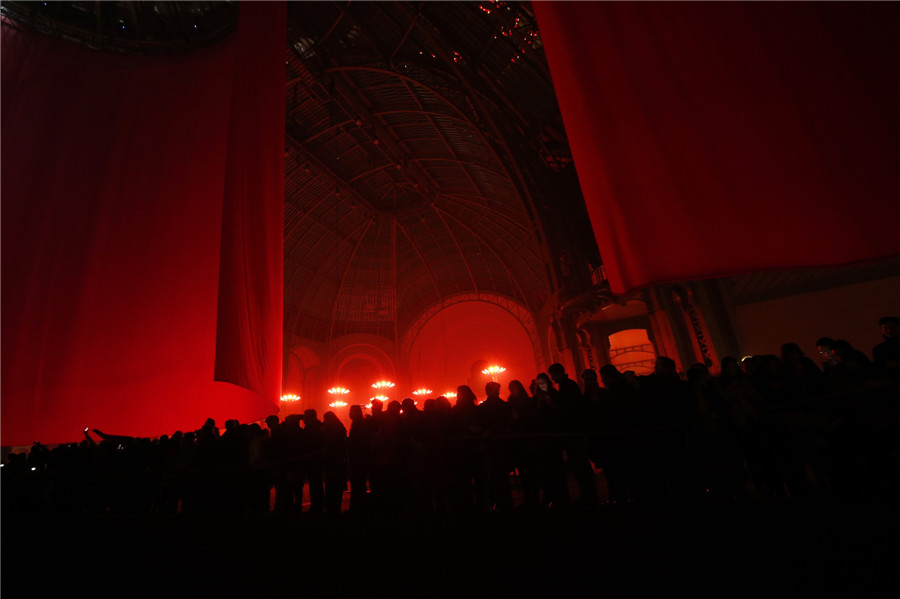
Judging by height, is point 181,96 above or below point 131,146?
above

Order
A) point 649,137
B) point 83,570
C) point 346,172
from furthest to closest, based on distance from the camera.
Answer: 1. point 346,172
2. point 83,570
3. point 649,137

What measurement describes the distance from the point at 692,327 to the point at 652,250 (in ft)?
24.6

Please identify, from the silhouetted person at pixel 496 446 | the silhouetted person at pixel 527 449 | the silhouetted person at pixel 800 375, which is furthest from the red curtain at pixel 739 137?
the silhouetted person at pixel 496 446

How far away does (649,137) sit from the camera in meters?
2.79

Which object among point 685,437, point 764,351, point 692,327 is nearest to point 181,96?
point 685,437

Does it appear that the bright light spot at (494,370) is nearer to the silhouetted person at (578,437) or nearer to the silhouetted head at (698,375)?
the silhouetted person at (578,437)

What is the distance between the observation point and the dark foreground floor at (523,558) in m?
2.02

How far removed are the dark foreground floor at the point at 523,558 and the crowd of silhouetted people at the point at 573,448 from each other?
1.63 ft

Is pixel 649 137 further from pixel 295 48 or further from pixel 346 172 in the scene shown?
pixel 346 172

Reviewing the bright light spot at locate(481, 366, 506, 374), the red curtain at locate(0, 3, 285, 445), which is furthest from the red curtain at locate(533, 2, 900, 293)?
the bright light spot at locate(481, 366, 506, 374)

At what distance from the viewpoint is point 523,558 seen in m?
2.44

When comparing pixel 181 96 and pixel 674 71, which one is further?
pixel 181 96

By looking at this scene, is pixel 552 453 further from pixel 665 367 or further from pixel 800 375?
pixel 800 375

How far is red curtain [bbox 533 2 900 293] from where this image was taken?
2.35 meters
